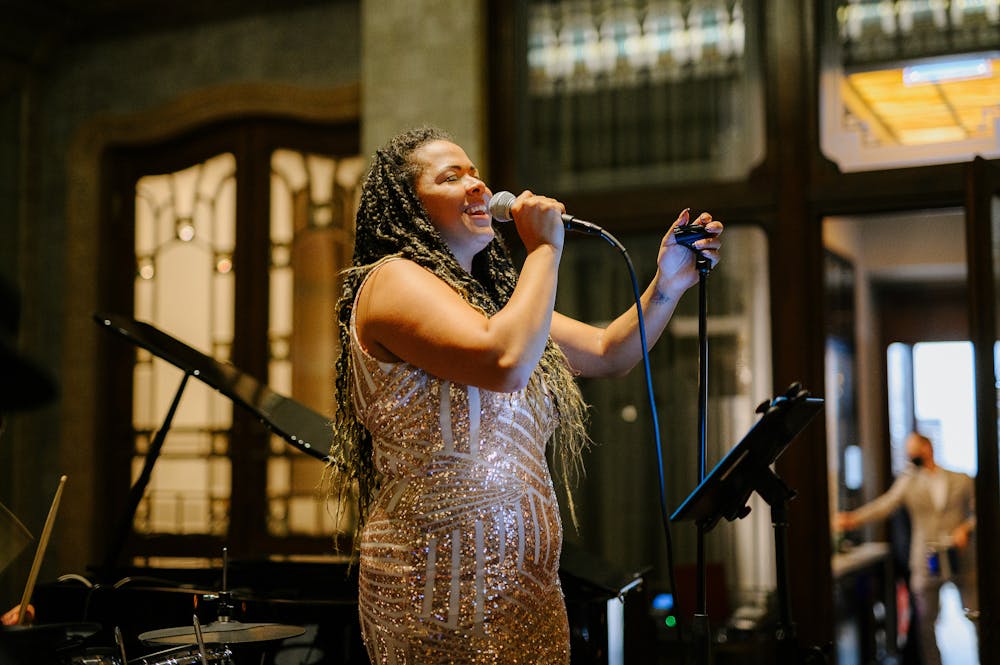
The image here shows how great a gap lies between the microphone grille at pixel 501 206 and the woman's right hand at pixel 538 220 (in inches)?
1.6

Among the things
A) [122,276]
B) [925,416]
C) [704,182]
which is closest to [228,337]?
[122,276]

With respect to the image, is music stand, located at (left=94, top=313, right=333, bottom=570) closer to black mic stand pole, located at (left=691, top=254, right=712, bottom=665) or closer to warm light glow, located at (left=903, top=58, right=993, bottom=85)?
black mic stand pole, located at (left=691, top=254, right=712, bottom=665)

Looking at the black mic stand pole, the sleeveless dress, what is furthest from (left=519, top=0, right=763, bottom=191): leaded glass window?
the sleeveless dress

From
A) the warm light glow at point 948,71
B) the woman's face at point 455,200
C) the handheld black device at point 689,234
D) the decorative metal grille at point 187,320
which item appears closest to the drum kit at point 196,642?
the woman's face at point 455,200

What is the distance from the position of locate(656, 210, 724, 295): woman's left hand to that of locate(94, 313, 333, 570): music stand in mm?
1168

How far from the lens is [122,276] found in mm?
6109

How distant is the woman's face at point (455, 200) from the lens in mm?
2115

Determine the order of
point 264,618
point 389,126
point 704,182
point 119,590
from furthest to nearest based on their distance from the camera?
1. point 389,126
2. point 704,182
3. point 119,590
4. point 264,618

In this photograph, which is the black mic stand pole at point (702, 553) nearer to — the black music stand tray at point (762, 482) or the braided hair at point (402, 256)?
the black music stand tray at point (762, 482)

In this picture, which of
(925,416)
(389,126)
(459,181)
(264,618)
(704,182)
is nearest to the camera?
(459,181)

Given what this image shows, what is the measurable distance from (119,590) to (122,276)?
324cm

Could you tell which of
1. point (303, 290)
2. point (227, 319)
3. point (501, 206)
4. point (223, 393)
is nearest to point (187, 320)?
point (227, 319)

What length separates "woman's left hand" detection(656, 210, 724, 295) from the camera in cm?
218

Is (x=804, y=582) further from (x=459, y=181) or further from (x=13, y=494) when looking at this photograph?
(x=13, y=494)
